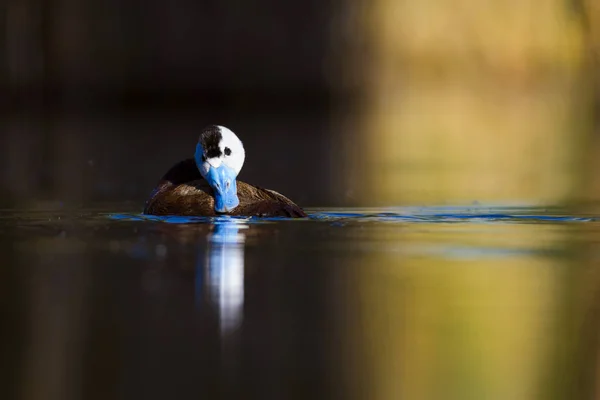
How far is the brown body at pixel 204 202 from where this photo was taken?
27.8 feet

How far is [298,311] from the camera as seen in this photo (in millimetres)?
5086

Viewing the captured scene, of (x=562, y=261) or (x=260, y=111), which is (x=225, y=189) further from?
(x=260, y=111)

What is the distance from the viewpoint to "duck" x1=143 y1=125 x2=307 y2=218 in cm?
845

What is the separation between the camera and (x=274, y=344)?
176 inches

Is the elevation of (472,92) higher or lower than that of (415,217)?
higher

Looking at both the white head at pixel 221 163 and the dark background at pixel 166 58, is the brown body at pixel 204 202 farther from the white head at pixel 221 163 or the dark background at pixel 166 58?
the dark background at pixel 166 58

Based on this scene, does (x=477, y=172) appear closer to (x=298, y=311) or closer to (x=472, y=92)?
(x=298, y=311)

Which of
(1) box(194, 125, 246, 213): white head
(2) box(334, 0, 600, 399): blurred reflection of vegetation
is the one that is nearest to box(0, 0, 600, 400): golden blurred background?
(2) box(334, 0, 600, 399): blurred reflection of vegetation

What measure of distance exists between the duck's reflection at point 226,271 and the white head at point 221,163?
0.23 m

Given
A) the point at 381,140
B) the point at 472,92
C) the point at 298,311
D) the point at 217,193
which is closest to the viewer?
the point at 298,311

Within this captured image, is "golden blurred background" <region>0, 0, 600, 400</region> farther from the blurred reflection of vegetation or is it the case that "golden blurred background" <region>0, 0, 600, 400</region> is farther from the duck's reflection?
the duck's reflection

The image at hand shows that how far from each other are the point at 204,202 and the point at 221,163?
0.25m

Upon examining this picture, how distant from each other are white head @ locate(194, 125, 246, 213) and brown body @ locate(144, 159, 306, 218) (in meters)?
0.07

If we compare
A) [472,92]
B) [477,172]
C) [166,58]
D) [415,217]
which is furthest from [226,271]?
[472,92]
